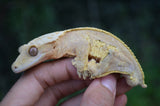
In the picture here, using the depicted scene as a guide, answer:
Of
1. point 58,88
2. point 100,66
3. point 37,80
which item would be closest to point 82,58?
point 100,66

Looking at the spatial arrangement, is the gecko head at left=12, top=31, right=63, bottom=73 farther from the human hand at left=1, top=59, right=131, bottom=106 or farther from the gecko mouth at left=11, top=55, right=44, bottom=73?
the human hand at left=1, top=59, right=131, bottom=106

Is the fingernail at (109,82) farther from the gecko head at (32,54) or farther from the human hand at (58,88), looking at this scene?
the gecko head at (32,54)

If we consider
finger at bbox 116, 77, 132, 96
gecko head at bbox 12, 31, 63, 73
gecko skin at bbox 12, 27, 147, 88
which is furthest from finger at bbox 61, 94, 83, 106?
gecko head at bbox 12, 31, 63, 73

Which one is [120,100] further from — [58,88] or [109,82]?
[58,88]

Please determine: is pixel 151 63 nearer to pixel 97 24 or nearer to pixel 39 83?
pixel 97 24

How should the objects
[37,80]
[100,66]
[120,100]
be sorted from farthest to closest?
[120,100] → [37,80] → [100,66]

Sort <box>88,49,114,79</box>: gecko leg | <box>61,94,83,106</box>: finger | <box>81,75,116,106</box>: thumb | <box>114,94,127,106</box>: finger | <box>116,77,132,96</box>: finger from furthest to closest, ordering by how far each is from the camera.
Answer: <box>61,94,83,106</box>: finger, <box>114,94,127,106</box>: finger, <box>116,77,132,96</box>: finger, <box>88,49,114,79</box>: gecko leg, <box>81,75,116,106</box>: thumb
